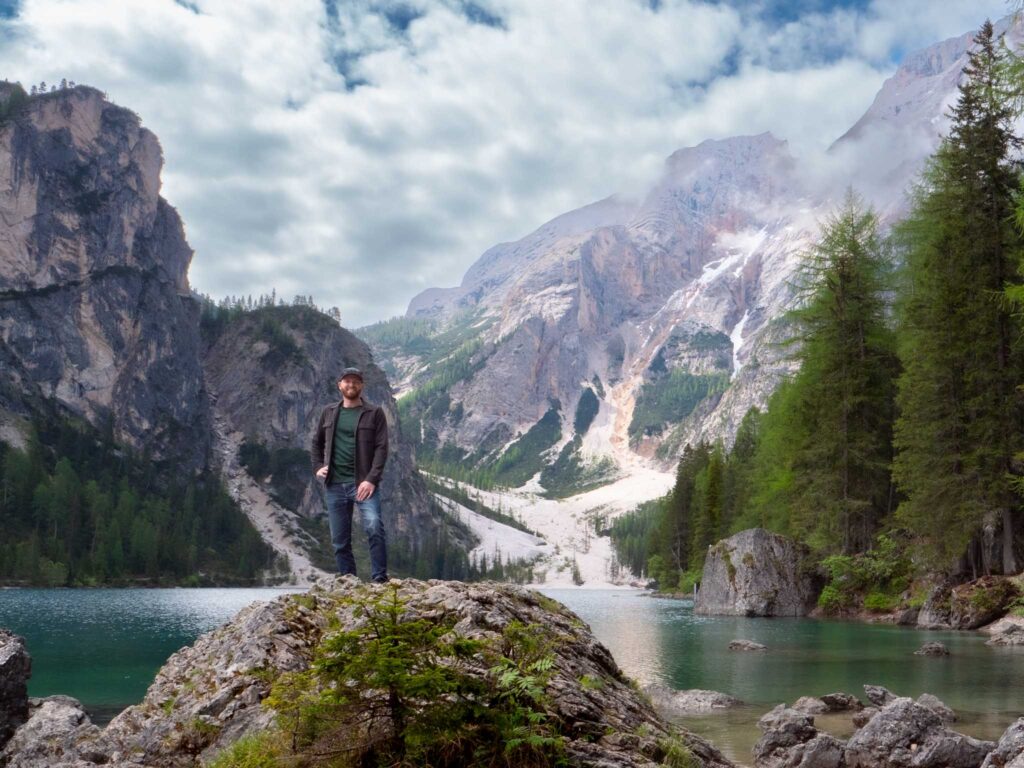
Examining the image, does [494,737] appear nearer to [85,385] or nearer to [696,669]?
[696,669]

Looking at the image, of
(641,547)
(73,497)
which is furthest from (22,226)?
(641,547)

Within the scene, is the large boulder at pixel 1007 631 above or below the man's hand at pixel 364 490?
below

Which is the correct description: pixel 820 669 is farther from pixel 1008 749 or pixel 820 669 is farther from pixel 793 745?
pixel 1008 749

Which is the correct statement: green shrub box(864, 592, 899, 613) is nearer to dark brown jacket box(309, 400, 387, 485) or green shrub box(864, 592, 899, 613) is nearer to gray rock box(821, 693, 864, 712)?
gray rock box(821, 693, 864, 712)

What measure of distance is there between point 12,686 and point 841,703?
48.3 ft

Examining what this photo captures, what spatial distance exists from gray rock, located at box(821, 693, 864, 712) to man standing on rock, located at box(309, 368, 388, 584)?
9641 mm

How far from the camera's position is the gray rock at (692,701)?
15.7m

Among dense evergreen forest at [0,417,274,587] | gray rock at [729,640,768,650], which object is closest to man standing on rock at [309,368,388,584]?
gray rock at [729,640,768,650]

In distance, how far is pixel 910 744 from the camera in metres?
11.4

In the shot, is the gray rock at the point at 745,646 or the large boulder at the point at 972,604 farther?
the large boulder at the point at 972,604

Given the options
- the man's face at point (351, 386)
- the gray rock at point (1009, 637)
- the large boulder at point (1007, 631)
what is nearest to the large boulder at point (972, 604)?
the large boulder at point (1007, 631)

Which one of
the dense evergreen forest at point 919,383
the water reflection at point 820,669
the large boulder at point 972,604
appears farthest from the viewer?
the dense evergreen forest at point 919,383

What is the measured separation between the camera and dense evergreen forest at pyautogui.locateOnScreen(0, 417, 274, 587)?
403 ft

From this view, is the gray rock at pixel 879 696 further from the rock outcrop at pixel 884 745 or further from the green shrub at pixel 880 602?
the green shrub at pixel 880 602
